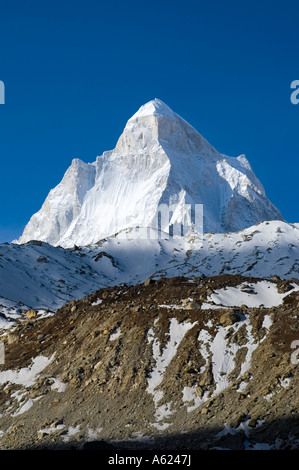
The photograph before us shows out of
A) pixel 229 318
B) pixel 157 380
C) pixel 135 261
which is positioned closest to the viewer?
pixel 157 380

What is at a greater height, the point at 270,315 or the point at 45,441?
the point at 270,315

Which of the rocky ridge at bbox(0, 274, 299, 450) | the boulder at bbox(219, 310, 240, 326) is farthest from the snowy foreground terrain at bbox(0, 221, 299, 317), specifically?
the boulder at bbox(219, 310, 240, 326)

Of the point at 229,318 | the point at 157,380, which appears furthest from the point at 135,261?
the point at 157,380

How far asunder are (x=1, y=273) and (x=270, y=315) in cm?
8677

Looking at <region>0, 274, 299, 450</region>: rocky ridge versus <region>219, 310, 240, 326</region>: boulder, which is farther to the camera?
<region>219, 310, 240, 326</region>: boulder

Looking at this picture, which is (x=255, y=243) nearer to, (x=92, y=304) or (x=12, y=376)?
(x=92, y=304)

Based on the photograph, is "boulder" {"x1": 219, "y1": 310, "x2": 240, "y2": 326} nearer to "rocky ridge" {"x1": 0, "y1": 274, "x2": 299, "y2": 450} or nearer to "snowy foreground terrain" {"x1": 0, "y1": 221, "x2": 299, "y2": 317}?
"rocky ridge" {"x1": 0, "y1": 274, "x2": 299, "y2": 450}

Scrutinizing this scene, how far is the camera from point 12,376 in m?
45.2

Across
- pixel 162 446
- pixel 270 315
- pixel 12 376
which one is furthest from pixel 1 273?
pixel 162 446

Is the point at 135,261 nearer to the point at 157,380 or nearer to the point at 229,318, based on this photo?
the point at 229,318

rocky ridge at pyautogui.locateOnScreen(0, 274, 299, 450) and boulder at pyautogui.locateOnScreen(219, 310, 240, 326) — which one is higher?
boulder at pyautogui.locateOnScreen(219, 310, 240, 326)

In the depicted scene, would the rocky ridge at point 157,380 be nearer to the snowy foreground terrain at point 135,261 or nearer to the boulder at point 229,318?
the boulder at point 229,318
